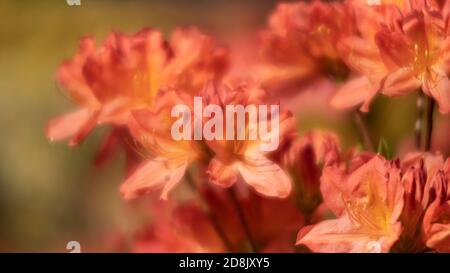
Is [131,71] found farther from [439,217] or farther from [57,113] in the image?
[57,113]

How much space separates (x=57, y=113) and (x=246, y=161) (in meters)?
0.36

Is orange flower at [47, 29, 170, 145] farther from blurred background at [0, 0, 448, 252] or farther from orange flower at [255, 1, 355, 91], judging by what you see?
blurred background at [0, 0, 448, 252]

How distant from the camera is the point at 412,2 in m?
0.62

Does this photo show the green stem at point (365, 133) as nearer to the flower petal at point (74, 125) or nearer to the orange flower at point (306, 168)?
the orange flower at point (306, 168)

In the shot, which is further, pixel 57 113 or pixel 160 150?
pixel 57 113

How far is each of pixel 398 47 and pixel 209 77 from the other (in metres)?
0.12

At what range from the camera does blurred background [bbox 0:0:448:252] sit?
0.92 m

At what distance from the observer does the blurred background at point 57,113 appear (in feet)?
3.00

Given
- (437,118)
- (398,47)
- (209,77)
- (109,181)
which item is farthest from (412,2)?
(109,181)

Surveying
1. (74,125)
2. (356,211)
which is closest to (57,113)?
(74,125)

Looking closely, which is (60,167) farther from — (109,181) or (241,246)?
(241,246)

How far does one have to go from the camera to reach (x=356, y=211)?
0.61 metres
